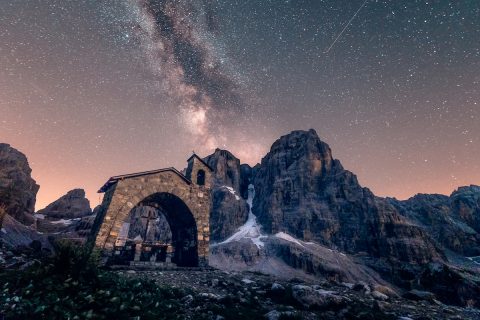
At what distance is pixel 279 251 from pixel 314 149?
30.4 m

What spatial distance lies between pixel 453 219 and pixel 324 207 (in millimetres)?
42535

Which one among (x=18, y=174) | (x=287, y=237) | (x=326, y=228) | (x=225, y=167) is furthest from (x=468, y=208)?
(x=18, y=174)

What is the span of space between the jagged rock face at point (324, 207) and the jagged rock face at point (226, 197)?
18.3 ft

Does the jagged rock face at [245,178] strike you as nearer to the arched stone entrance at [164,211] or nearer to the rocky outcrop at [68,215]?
the rocky outcrop at [68,215]

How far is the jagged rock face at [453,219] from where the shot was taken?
56844mm

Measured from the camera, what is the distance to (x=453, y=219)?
65750 mm

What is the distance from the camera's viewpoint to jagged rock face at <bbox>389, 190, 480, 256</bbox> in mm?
56844

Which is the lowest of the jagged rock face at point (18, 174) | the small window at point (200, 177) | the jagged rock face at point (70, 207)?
the small window at point (200, 177)

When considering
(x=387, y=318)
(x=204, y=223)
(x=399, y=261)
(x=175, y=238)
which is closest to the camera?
(x=387, y=318)

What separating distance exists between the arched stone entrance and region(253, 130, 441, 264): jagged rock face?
116ft

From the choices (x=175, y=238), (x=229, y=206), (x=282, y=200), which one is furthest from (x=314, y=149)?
(x=175, y=238)

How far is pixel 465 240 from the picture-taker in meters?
57.2

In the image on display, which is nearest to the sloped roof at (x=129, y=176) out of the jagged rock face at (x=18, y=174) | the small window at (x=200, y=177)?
the small window at (x=200, y=177)

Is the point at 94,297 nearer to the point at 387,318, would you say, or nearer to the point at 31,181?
the point at 387,318
